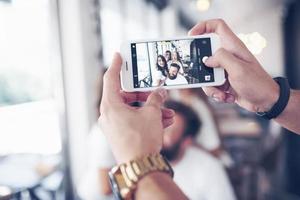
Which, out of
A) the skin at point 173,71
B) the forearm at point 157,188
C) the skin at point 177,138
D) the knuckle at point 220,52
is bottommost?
the skin at point 177,138

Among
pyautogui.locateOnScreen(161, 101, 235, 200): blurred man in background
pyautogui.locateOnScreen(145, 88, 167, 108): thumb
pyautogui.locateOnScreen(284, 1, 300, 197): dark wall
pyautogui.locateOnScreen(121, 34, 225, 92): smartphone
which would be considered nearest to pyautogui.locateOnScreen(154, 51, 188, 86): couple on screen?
pyautogui.locateOnScreen(121, 34, 225, 92): smartphone

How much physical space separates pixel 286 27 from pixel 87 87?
0.93 metres

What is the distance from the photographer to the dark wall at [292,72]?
183cm

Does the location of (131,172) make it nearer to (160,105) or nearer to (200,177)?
(160,105)

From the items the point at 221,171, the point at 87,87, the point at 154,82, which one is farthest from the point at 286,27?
the point at 154,82

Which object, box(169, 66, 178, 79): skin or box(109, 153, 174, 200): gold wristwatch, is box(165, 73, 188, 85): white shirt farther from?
box(109, 153, 174, 200): gold wristwatch

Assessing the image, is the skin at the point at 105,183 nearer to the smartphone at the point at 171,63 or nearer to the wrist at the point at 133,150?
the smartphone at the point at 171,63

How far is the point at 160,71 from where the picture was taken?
2.56ft

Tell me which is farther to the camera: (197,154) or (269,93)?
(197,154)

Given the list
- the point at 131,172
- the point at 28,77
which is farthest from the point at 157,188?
the point at 28,77

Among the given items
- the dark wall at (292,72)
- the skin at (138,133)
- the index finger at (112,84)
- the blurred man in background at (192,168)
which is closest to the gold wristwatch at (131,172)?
the skin at (138,133)

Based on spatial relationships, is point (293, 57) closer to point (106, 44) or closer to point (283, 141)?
point (283, 141)

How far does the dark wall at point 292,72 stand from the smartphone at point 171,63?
1176 millimetres

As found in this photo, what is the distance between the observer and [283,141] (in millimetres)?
1835
